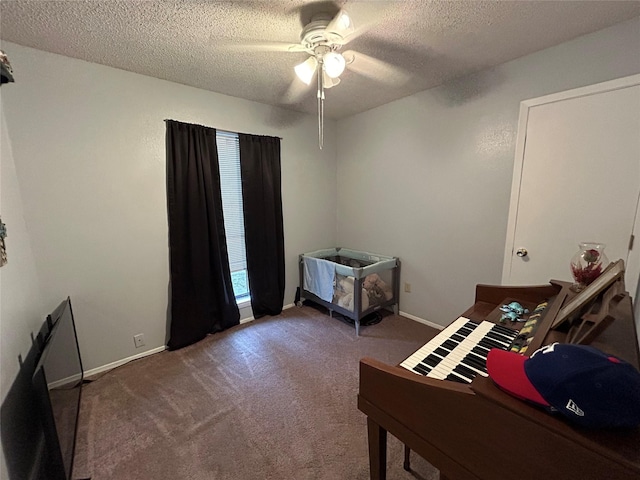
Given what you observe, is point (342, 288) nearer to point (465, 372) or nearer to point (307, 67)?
point (465, 372)

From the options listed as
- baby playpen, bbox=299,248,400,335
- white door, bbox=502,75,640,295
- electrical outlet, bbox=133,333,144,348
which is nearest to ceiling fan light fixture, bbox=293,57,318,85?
white door, bbox=502,75,640,295

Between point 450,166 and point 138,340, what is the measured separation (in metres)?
3.18

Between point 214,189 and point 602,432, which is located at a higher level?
point 214,189

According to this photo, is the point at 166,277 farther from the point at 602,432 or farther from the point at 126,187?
the point at 602,432

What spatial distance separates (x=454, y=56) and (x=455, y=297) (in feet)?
6.64

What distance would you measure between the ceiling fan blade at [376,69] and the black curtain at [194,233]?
138cm

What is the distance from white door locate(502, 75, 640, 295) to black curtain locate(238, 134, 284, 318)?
2.20m

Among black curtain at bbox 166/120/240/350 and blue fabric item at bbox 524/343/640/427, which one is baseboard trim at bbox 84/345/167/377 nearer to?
black curtain at bbox 166/120/240/350

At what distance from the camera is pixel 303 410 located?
174 cm

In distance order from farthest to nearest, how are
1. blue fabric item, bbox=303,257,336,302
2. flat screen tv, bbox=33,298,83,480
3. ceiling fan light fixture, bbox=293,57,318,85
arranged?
blue fabric item, bbox=303,257,336,302
ceiling fan light fixture, bbox=293,57,318,85
flat screen tv, bbox=33,298,83,480

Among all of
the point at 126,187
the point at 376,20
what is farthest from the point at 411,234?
the point at 126,187

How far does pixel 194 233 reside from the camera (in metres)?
2.45

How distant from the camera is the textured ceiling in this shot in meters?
1.39

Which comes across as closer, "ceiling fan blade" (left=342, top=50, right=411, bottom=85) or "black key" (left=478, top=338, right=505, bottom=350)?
"black key" (left=478, top=338, right=505, bottom=350)
